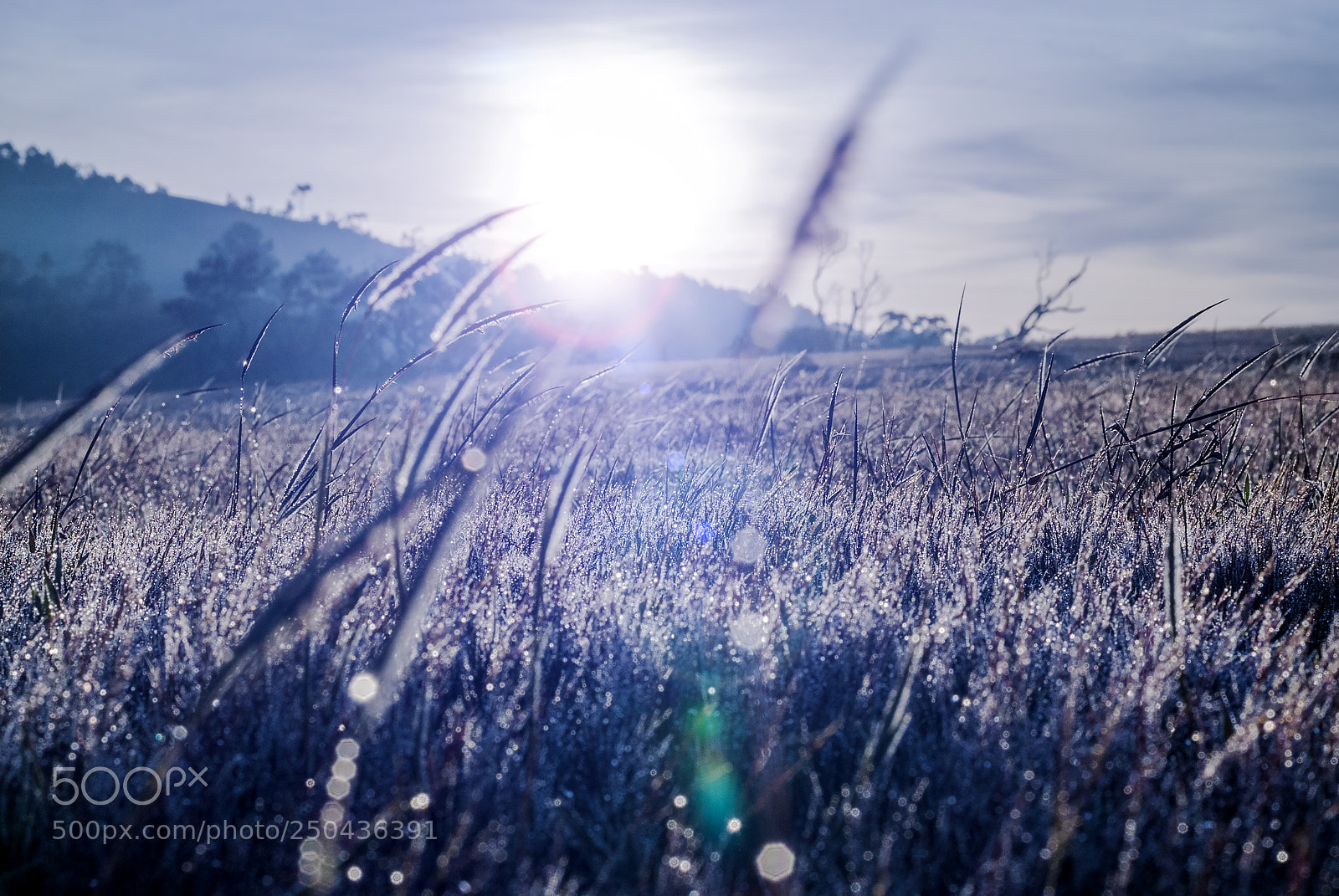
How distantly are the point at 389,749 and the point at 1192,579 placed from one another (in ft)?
6.56

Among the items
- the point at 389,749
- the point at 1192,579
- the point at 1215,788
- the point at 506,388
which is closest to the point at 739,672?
the point at 389,749

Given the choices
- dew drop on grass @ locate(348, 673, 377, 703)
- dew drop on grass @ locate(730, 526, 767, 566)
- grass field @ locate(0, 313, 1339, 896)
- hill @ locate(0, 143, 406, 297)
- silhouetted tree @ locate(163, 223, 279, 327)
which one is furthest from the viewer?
hill @ locate(0, 143, 406, 297)

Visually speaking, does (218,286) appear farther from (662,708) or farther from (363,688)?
(662,708)

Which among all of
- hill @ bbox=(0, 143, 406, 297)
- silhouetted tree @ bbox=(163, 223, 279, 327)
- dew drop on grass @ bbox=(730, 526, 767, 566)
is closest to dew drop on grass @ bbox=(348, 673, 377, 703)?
dew drop on grass @ bbox=(730, 526, 767, 566)

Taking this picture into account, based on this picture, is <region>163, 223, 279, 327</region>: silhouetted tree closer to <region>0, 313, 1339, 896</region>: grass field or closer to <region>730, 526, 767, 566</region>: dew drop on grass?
<region>730, 526, 767, 566</region>: dew drop on grass

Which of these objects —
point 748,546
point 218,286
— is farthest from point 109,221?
point 748,546

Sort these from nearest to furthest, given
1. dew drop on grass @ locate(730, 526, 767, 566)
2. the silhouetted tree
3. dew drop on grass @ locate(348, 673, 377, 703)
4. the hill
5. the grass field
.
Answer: the grass field → dew drop on grass @ locate(348, 673, 377, 703) → dew drop on grass @ locate(730, 526, 767, 566) → the silhouetted tree → the hill

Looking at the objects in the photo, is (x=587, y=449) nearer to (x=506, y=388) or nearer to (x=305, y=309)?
(x=506, y=388)

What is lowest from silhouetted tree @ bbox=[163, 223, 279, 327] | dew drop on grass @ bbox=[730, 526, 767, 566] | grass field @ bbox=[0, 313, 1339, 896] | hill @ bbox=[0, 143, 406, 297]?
grass field @ bbox=[0, 313, 1339, 896]

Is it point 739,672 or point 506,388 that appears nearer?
point 739,672

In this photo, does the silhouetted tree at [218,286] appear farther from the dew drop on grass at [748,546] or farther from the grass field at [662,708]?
the grass field at [662,708]

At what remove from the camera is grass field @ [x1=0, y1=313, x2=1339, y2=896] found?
1219 millimetres

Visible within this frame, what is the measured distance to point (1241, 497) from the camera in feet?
10.2

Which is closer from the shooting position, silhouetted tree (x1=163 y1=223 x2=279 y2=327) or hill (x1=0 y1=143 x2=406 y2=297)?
silhouetted tree (x1=163 y1=223 x2=279 y2=327)
